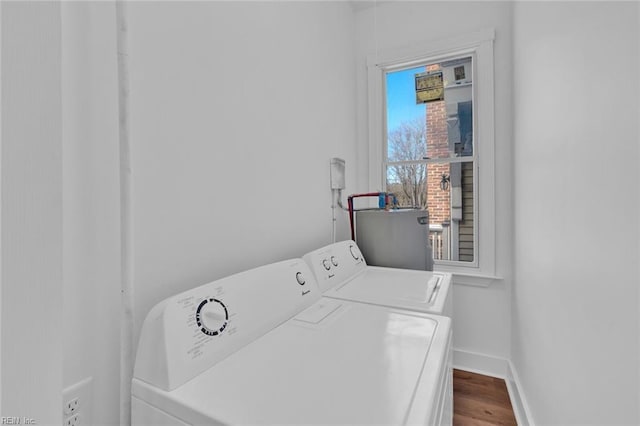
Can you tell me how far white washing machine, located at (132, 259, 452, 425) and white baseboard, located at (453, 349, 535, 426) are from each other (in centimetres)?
126

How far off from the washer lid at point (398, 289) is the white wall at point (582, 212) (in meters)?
0.42

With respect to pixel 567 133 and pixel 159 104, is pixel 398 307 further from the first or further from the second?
pixel 159 104

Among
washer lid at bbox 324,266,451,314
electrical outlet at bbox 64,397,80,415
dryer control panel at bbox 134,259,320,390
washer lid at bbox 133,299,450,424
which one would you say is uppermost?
dryer control panel at bbox 134,259,320,390

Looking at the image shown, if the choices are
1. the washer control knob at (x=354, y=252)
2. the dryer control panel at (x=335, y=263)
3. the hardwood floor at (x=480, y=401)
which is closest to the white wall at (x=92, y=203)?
the dryer control panel at (x=335, y=263)

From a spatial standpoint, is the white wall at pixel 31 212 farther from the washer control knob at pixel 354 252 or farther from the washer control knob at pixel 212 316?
the washer control knob at pixel 354 252

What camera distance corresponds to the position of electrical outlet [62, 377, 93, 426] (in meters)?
0.71

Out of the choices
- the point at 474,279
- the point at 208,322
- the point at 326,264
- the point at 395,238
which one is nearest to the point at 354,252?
the point at 395,238

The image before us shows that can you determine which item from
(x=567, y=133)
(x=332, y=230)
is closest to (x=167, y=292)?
(x=332, y=230)

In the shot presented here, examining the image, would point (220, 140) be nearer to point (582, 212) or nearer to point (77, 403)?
point (77, 403)

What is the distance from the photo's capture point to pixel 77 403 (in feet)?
2.41

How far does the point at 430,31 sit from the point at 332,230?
5.67 feet

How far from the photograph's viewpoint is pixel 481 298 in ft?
6.97

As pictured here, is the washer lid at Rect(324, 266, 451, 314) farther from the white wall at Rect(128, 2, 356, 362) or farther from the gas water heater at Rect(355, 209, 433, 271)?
the white wall at Rect(128, 2, 356, 362)

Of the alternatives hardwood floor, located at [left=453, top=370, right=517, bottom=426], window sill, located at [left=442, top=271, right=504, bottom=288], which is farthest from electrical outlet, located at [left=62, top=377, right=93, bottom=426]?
window sill, located at [left=442, top=271, right=504, bottom=288]
